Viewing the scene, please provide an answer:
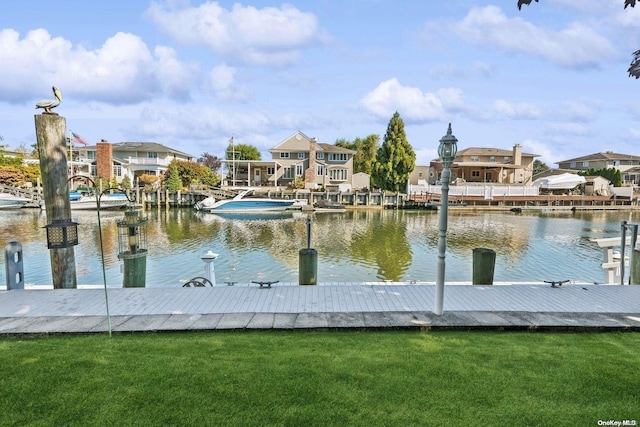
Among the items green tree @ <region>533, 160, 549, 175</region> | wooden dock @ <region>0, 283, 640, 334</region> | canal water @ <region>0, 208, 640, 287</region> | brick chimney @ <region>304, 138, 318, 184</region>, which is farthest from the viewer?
green tree @ <region>533, 160, 549, 175</region>

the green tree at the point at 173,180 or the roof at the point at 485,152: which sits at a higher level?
the roof at the point at 485,152

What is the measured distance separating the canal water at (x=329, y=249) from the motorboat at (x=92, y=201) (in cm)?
593

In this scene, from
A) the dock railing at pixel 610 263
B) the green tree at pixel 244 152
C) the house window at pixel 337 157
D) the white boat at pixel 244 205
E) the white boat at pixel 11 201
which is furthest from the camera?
the green tree at pixel 244 152

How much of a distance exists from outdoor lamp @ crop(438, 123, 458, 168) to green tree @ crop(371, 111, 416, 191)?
42.4m

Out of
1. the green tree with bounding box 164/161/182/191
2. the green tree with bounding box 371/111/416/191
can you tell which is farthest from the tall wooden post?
the green tree with bounding box 371/111/416/191

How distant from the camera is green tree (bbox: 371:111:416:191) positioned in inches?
1874

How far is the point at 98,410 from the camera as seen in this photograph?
3.22 meters

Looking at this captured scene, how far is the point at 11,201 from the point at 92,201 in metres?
6.87

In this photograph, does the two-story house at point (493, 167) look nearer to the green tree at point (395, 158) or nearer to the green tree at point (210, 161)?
the green tree at point (395, 158)

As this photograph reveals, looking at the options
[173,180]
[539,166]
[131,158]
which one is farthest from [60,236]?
[539,166]

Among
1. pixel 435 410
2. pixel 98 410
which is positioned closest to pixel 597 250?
pixel 435 410

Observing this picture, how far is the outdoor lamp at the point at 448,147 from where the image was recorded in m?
6.04

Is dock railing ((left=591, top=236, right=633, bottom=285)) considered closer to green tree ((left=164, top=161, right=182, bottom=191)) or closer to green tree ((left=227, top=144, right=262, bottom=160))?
green tree ((left=164, top=161, right=182, bottom=191))

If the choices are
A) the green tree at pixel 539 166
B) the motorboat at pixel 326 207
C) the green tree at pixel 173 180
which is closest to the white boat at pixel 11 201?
the green tree at pixel 173 180
